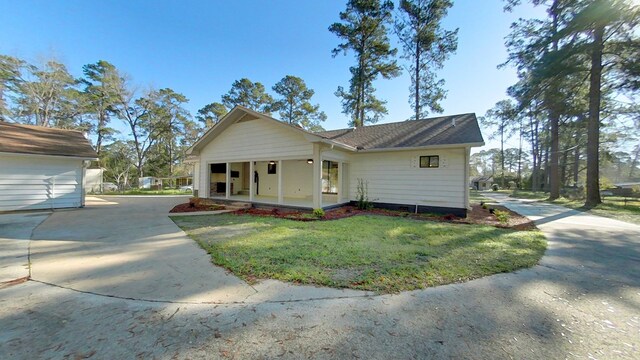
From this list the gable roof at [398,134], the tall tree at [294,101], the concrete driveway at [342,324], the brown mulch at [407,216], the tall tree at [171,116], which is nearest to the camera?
the concrete driveway at [342,324]

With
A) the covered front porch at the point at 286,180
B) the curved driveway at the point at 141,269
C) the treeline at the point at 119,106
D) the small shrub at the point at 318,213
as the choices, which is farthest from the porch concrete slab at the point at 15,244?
the treeline at the point at 119,106

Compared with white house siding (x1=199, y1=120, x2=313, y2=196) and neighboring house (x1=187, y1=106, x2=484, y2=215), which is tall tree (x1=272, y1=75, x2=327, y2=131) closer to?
neighboring house (x1=187, y1=106, x2=484, y2=215)

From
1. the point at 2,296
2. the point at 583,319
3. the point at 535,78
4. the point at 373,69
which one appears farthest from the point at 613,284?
the point at 373,69

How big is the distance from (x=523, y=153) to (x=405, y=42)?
39.3 meters

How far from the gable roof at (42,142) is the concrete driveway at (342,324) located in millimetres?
10047

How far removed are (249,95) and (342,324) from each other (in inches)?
1160

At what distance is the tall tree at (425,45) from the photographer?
17500 mm

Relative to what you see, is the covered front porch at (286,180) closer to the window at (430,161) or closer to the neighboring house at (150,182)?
the window at (430,161)

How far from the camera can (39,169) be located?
385 inches

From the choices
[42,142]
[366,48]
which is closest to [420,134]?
[366,48]

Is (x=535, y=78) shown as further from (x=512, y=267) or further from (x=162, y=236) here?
(x=162, y=236)

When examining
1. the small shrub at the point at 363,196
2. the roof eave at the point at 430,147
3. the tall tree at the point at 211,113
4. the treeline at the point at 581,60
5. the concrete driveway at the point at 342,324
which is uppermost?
the tall tree at the point at 211,113

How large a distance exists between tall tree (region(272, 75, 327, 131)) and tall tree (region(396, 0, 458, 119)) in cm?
1072

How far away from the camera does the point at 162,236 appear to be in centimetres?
591
